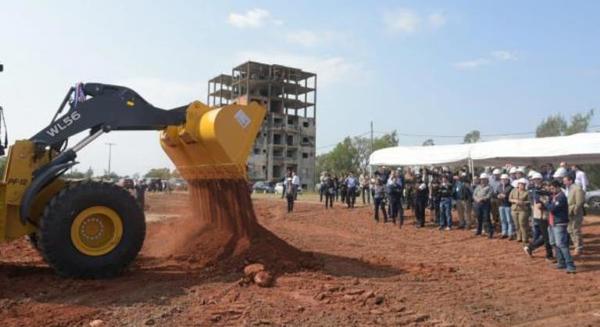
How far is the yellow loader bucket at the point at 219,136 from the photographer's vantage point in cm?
843

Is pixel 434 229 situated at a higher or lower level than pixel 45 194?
lower

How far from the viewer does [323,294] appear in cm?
708

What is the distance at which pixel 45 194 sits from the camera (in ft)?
26.5

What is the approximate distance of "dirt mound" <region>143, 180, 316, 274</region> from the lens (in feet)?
28.7

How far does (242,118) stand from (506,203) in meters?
8.60

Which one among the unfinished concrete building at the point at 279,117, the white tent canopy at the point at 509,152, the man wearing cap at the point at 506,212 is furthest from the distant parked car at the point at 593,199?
the unfinished concrete building at the point at 279,117

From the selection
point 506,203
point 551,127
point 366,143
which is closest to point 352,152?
point 366,143

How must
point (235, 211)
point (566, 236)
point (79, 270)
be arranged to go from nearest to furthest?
1. point (79, 270)
2. point (235, 211)
3. point (566, 236)

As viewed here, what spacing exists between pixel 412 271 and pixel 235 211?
121 inches

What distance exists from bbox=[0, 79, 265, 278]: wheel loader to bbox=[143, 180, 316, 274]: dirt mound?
54 centimetres

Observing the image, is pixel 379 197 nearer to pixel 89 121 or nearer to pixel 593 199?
pixel 593 199

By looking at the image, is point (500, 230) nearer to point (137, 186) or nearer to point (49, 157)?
point (49, 157)

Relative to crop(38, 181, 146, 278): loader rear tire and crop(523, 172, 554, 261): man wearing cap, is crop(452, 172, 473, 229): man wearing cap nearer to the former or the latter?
crop(523, 172, 554, 261): man wearing cap

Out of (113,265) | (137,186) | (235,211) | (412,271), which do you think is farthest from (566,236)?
(137,186)
